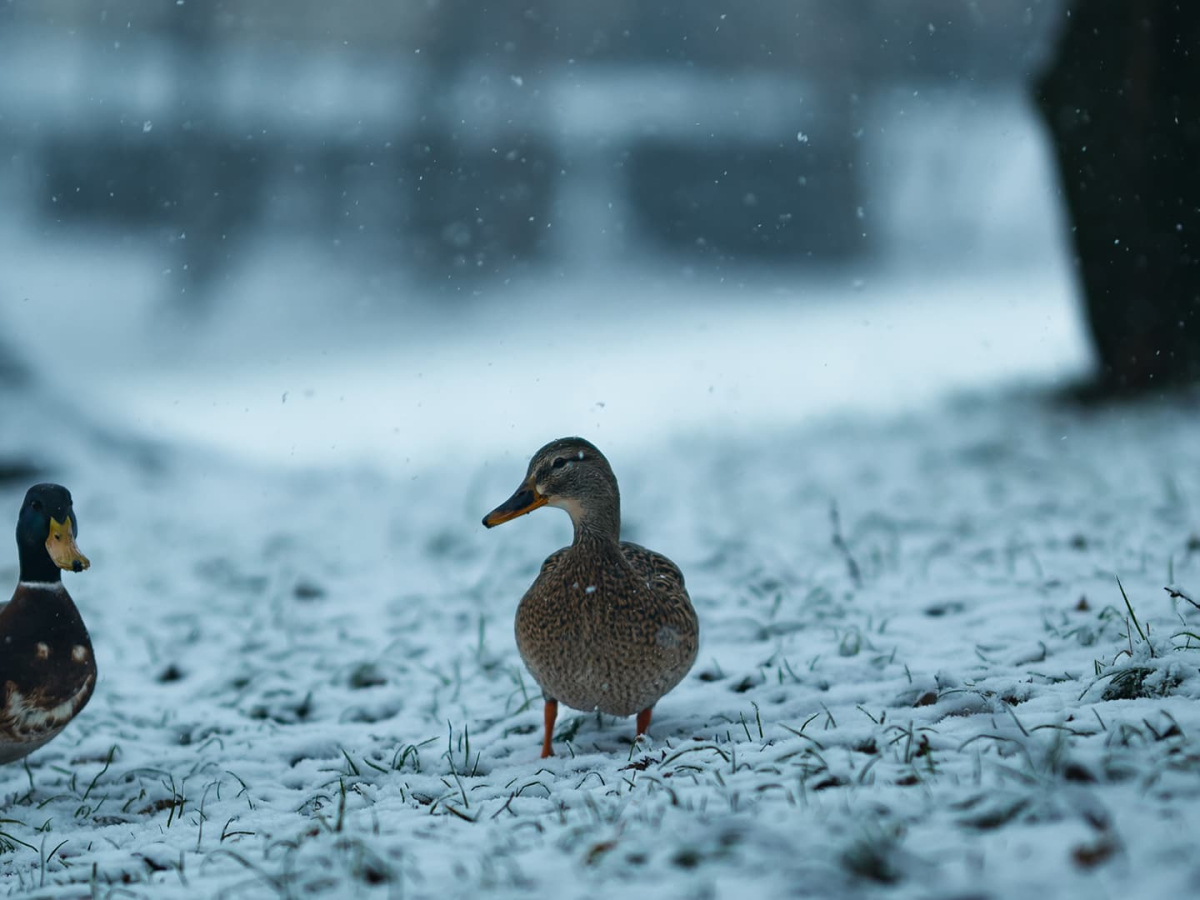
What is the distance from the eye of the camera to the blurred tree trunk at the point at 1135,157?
23.8 feet

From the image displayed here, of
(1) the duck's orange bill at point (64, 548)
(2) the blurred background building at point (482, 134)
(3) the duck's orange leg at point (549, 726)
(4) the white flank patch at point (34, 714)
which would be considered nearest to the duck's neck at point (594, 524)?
(3) the duck's orange leg at point (549, 726)

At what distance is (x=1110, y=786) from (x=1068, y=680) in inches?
38.9

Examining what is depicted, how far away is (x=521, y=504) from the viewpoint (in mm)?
3090

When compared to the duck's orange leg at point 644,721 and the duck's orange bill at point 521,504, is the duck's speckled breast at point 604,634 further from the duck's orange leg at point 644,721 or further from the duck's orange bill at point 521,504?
the duck's orange bill at point 521,504

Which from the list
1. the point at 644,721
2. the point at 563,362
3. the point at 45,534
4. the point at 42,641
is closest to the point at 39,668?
the point at 42,641

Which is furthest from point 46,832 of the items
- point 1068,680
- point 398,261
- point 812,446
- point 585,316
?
point 398,261

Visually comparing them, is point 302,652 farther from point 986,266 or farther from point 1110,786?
point 986,266

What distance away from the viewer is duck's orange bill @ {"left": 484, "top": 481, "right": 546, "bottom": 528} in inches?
119

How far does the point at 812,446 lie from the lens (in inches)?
310

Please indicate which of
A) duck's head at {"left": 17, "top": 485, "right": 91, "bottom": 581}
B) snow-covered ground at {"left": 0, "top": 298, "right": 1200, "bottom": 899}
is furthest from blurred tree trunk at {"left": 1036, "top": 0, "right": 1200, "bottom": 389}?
duck's head at {"left": 17, "top": 485, "right": 91, "bottom": 581}

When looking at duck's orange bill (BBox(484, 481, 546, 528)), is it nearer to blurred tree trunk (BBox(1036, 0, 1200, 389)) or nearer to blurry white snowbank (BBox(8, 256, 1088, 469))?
blurry white snowbank (BBox(8, 256, 1088, 469))

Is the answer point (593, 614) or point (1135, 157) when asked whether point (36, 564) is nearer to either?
point (593, 614)

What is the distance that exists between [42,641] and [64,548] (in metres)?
0.26

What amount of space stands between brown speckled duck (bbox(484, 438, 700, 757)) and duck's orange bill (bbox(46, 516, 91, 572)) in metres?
1.14
